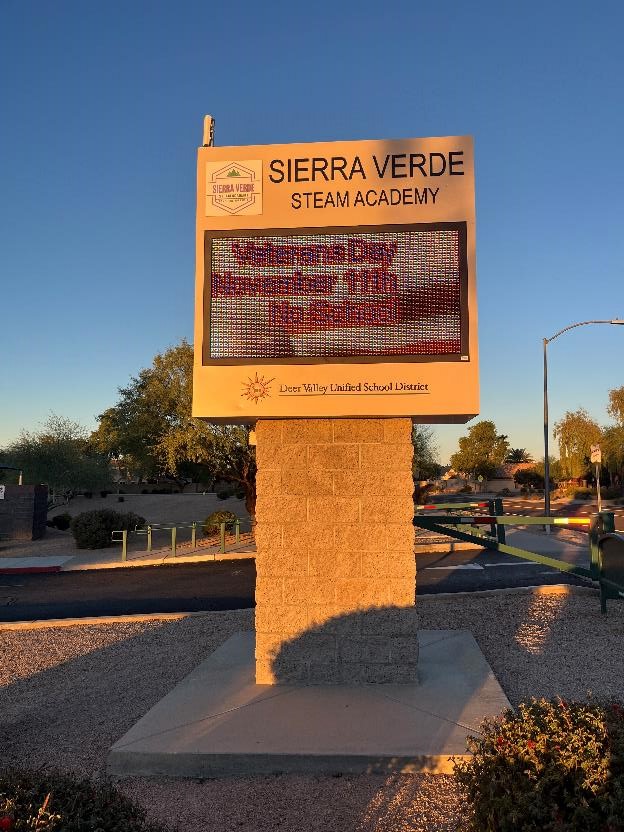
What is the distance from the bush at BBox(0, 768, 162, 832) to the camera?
7.40 feet

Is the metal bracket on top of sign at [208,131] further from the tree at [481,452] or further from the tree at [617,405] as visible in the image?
the tree at [481,452]

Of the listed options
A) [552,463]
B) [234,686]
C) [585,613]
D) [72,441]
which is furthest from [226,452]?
[552,463]

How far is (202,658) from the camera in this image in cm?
839

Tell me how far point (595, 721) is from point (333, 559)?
12.6 ft

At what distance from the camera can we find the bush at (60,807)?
226cm

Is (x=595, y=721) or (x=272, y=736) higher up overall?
(x=595, y=721)

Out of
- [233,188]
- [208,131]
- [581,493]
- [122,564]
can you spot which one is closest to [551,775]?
[233,188]

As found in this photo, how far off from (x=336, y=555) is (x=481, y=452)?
286 feet

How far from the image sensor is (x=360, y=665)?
6617 mm

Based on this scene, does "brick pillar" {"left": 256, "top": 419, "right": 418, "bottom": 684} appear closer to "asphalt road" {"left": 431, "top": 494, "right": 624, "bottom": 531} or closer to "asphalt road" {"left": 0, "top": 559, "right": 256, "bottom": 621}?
"asphalt road" {"left": 0, "top": 559, "right": 256, "bottom": 621}

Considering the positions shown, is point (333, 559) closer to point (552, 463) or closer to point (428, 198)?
point (428, 198)

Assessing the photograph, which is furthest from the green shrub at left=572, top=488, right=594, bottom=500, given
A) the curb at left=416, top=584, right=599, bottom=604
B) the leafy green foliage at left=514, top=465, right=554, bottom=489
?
the curb at left=416, top=584, right=599, bottom=604

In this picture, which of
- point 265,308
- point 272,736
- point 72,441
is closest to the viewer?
point 272,736

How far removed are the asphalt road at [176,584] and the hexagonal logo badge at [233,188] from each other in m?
7.75
